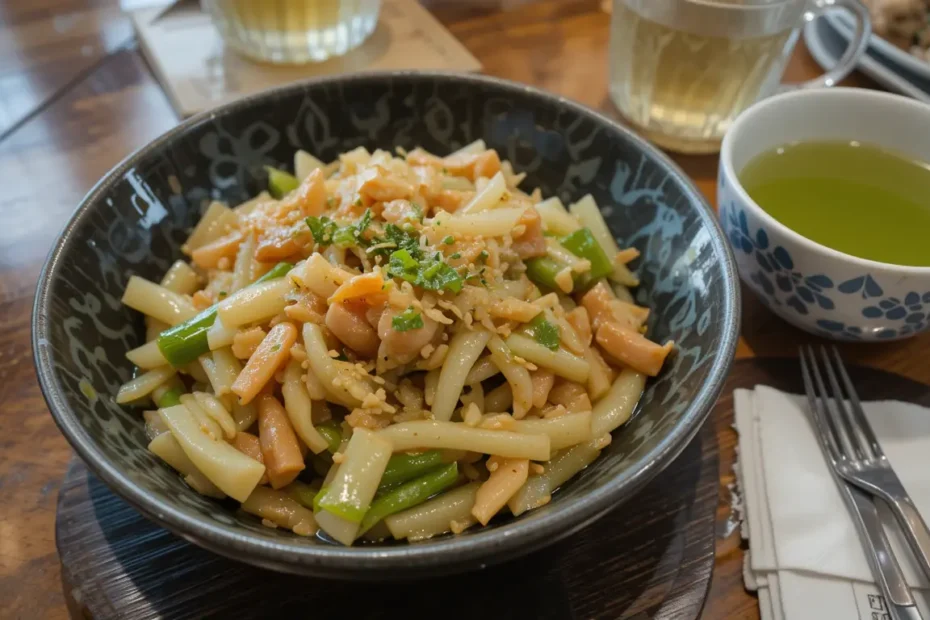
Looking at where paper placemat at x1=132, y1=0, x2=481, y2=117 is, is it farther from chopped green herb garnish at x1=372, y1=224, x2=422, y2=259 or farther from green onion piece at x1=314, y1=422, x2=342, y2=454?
green onion piece at x1=314, y1=422, x2=342, y2=454

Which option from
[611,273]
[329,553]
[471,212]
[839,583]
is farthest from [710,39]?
[329,553]

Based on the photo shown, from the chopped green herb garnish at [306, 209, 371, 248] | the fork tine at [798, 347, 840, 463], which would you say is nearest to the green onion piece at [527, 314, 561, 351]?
the chopped green herb garnish at [306, 209, 371, 248]

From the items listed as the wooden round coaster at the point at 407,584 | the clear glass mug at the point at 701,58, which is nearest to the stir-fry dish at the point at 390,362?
the wooden round coaster at the point at 407,584

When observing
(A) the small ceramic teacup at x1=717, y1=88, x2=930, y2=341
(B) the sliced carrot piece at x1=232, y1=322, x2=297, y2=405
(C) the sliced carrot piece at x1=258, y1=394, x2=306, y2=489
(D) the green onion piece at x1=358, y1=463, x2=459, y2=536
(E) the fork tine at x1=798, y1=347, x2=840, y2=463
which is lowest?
(E) the fork tine at x1=798, y1=347, x2=840, y2=463

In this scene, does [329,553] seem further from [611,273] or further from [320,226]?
[611,273]

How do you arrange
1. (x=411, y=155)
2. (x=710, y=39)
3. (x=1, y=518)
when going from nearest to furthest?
1. (x=1, y=518)
2. (x=411, y=155)
3. (x=710, y=39)

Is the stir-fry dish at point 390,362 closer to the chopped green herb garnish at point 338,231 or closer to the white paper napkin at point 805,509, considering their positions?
the chopped green herb garnish at point 338,231

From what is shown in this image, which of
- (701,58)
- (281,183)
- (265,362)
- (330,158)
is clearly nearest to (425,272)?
(265,362)
